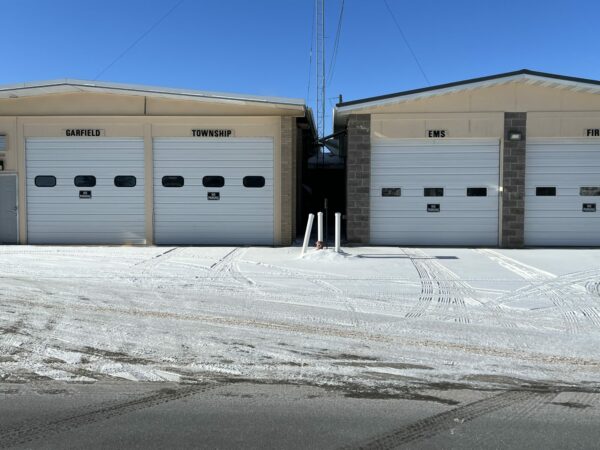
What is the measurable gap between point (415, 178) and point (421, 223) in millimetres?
1238

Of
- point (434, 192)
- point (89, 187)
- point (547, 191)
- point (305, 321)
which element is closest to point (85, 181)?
point (89, 187)

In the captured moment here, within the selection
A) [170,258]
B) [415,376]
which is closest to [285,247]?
[170,258]

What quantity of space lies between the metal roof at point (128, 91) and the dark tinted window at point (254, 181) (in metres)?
2.06

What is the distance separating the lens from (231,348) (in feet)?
18.3

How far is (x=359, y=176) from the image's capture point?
14438 millimetres

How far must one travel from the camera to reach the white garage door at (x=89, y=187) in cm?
1466

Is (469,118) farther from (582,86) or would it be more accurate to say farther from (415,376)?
(415,376)

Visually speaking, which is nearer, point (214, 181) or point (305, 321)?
point (305, 321)

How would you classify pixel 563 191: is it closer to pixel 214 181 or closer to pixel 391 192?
pixel 391 192

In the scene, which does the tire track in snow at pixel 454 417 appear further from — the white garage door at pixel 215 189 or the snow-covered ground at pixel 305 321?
the white garage door at pixel 215 189

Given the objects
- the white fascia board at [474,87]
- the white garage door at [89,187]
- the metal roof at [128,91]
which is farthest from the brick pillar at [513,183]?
the white garage door at [89,187]

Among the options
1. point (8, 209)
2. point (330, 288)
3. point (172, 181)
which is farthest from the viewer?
point (8, 209)

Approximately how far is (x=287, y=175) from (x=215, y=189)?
6.65 ft

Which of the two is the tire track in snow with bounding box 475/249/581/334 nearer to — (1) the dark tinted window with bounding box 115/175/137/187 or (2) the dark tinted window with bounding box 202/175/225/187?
(2) the dark tinted window with bounding box 202/175/225/187
